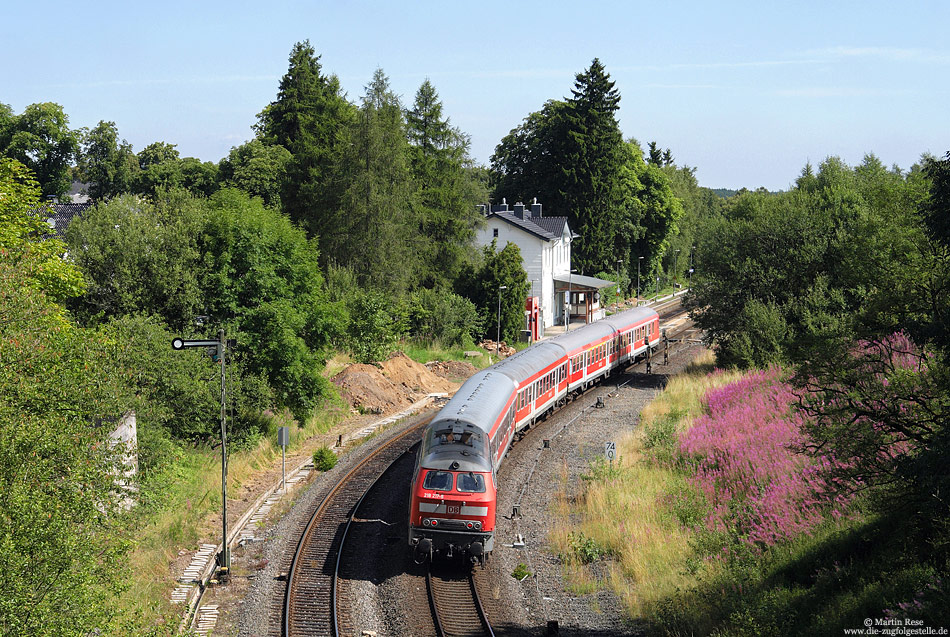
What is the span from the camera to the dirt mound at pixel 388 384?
3584 cm

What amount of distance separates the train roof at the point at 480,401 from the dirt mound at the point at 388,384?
1026 cm

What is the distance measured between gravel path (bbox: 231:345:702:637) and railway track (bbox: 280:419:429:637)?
0.37m

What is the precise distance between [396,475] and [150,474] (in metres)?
7.84

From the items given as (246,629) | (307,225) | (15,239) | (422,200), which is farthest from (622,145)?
(246,629)

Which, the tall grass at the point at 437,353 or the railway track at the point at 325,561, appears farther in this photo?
the tall grass at the point at 437,353

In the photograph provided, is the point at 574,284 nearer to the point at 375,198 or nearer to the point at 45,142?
the point at 375,198

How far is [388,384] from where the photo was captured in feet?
125

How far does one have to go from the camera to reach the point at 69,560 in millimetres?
10242

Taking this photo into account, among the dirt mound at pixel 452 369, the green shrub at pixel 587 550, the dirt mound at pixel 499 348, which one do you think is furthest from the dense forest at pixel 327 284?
the green shrub at pixel 587 550

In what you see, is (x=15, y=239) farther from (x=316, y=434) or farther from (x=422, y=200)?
(x=422, y=200)

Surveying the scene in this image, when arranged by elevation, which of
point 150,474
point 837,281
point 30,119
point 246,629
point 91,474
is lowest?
point 246,629

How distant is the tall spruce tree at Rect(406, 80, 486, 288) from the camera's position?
172ft

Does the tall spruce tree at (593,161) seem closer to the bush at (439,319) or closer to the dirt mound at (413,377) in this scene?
the bush at (439,319)

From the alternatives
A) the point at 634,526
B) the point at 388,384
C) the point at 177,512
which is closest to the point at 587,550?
the point at 634,526
